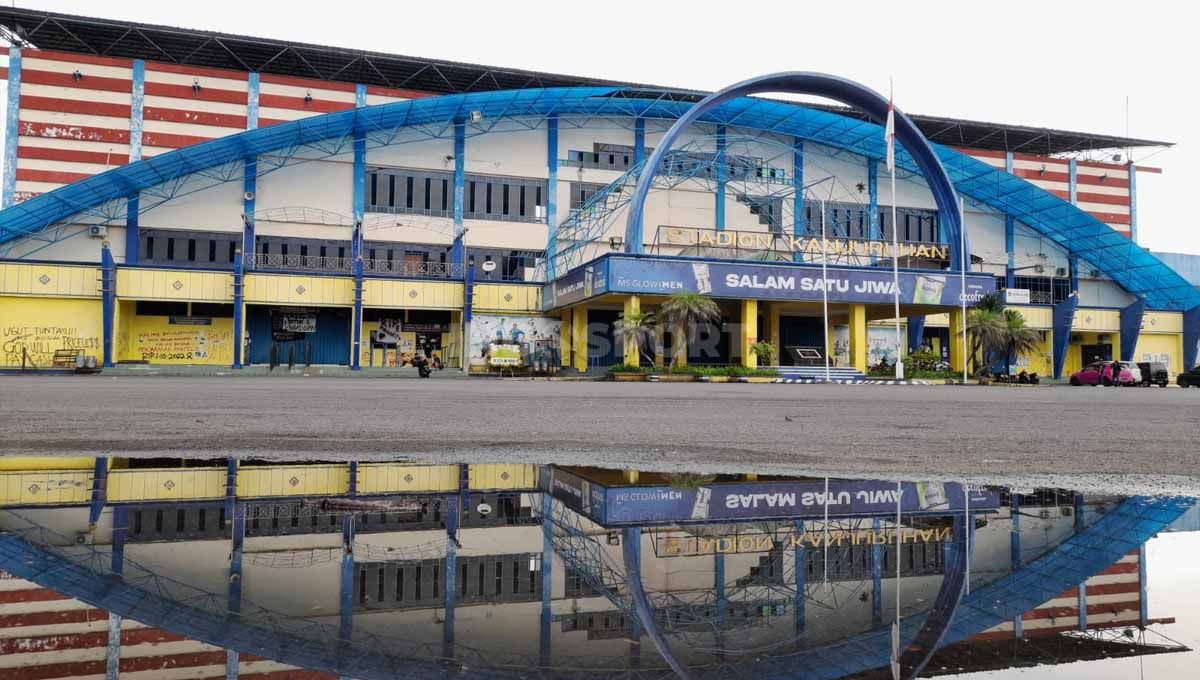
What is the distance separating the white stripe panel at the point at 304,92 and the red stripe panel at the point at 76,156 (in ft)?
24.3

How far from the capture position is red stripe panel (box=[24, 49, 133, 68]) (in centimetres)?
3866

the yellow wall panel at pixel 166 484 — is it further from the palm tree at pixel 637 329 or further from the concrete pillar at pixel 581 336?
the concrete pillar at pixel 581 336

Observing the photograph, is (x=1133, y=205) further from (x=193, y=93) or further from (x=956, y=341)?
(x=193, y=93)

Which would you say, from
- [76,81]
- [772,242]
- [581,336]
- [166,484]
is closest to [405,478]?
[166,484]

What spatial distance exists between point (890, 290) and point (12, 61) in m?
43.7

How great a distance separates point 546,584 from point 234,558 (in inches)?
37.5

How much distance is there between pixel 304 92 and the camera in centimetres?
4244

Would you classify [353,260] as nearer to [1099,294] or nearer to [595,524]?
[595,524]

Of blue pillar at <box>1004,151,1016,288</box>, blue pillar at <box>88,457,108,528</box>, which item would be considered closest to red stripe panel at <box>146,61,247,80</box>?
blue pillar at <box>88,457,108,528</box>

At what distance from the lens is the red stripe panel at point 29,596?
193 cm

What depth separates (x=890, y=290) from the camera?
39.5 meters

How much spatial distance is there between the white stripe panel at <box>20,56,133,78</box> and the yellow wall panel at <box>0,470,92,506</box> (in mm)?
42804

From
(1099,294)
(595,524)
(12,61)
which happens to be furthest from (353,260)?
(1099,294)

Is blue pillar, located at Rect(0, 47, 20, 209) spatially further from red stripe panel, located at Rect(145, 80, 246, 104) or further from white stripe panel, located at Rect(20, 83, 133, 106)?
red stripe panel, located at Rect(145, 80, 246, 104)
